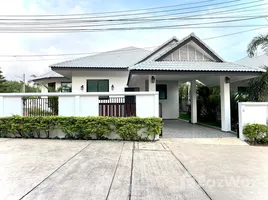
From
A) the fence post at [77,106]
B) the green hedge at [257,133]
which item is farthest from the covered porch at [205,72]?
the fence post at [77,106]

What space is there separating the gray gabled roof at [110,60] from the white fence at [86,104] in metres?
5.42

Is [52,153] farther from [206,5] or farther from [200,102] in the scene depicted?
[206,5]

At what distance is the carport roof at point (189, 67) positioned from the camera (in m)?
9.43

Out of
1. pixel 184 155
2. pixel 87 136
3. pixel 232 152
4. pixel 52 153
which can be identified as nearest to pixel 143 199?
pixel 184 155

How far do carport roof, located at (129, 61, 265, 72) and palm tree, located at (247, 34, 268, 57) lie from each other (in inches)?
85.9

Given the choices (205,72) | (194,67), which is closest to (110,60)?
(194,67)

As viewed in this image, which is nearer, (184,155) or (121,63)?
(184,155)

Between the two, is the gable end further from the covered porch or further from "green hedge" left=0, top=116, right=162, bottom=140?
"green hedge" left=0, top=116, right=162, bottom=140

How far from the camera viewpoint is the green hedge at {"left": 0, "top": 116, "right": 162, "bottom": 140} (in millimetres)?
8086

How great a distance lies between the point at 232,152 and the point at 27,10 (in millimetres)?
15648

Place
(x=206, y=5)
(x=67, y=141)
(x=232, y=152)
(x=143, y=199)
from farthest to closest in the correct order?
1. (x=206, y=5)
2. (x=67, y=141)
3. (x=232, y=152)
4. (x=143, y=199)

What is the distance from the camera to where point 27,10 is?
14.1 metres

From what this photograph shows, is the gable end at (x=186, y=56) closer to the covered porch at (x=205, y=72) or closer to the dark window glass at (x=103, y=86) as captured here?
the covered porch at (x=205, y=72)

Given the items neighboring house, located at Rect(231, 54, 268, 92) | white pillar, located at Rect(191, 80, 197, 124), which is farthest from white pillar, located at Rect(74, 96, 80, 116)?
neighboring house, located at Rect(231, 54, 268, 92)
